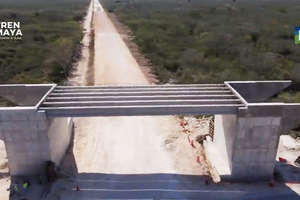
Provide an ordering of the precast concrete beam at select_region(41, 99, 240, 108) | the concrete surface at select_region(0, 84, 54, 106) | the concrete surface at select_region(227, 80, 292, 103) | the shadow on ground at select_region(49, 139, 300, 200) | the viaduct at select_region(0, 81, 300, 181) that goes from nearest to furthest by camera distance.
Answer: the viaduct at select_region(0, 81, 300, 181)
the shadow on ground at select_region(49, 139, 300, 200)
the precast concrete beam at select_region(41, 99, 240, 108)
the concrete surface at select_region(0, 84, 54, 106)
the concrete surface at select_region(227, 80, 292, 103)

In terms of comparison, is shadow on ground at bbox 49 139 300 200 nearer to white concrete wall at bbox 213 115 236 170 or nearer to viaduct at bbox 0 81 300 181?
viaduct at bbox 0 81 300 181

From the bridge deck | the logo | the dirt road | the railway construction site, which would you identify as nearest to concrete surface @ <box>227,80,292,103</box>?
the railway construction site

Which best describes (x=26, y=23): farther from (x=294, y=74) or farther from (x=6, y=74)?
(x=294, y=74)

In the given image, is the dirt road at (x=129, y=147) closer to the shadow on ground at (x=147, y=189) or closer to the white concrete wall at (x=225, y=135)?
the shadow on ground at (x=147, y=189)

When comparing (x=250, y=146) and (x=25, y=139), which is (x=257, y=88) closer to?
(x=250, y=146)

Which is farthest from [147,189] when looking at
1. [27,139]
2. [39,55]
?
[39,55]

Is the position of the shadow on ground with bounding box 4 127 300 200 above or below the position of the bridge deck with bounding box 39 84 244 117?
below
